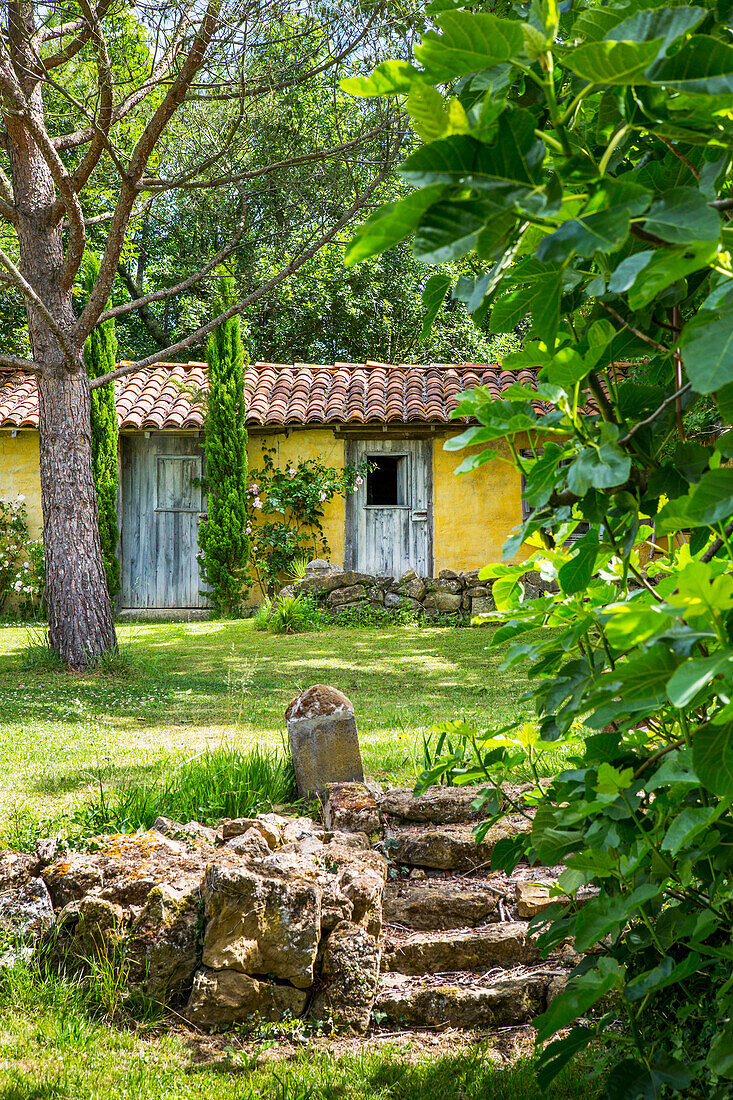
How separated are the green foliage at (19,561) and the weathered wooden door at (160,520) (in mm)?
1354

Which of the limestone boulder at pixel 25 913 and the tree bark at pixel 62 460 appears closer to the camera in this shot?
the limestone boulder at pixel 25 913

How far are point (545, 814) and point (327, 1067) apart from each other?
1310mm

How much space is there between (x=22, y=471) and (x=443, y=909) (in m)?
11.3

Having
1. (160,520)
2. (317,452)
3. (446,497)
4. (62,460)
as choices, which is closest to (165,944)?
(62,460)

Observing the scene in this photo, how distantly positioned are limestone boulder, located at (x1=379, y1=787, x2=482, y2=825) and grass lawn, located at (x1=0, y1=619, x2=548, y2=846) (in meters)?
0.50

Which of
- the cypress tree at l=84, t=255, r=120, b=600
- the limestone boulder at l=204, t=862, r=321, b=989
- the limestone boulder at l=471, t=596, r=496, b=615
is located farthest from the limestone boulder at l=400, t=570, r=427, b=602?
the limestone boulder at l=204, t=862, r=321, b=989

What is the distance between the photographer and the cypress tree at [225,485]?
12.0 meters

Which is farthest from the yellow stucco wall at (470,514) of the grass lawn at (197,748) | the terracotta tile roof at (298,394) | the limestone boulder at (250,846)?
the limestone boulder at (250,846)

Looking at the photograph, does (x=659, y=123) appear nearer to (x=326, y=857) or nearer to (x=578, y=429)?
(x=578, y=429)

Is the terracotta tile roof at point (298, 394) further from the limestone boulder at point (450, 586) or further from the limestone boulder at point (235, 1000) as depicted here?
the limestone boulder at point (235, 1000)

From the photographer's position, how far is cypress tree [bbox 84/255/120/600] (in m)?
11.9

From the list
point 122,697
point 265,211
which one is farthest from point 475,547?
point 122,697

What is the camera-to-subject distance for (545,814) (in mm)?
1345

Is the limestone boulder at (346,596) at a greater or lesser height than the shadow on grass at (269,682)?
greater
